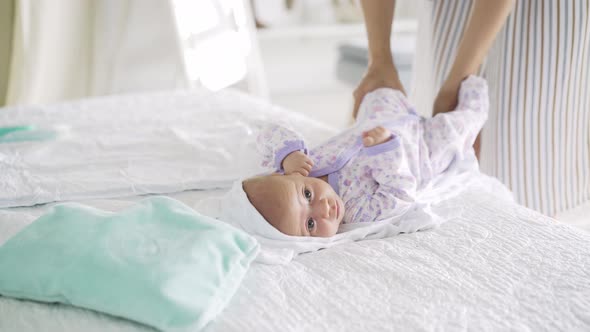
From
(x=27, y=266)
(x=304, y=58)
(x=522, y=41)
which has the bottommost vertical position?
(x=304, y=58)

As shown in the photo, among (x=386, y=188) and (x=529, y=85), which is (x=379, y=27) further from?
Result: (x=386, y=188)

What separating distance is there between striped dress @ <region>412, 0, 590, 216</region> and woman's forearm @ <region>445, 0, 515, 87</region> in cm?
18

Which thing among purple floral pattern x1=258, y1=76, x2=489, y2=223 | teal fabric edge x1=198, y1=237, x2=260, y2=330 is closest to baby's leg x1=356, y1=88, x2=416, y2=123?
purple floral pattern x1=258, y1=76, x2=489, y2=223

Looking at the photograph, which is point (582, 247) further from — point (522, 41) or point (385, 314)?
point (522, 41)

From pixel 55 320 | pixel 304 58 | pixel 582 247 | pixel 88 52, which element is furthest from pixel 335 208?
pixel 304 58

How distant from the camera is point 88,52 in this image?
9.47 feet

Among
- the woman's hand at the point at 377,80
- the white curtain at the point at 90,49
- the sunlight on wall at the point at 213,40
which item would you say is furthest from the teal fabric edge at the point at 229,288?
the sunlight on wall at the point at 213,40

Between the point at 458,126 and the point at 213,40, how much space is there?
202 cm

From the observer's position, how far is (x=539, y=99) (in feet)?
5.32

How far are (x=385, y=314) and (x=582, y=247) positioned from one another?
0.42 m

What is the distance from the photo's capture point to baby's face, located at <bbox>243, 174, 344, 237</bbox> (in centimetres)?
104

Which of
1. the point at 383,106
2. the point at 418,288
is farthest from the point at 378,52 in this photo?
the point at 418,288

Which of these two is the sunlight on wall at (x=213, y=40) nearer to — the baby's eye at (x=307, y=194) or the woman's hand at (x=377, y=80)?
the woman's hand at (x=377, y=80)

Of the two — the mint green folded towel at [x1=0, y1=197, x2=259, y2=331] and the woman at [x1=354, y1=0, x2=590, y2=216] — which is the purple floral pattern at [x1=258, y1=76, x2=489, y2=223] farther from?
the mint green folded towel at [x1=0, y1=197, x2=259, y2=331]
